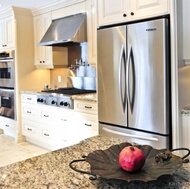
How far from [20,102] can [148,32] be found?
123 inches

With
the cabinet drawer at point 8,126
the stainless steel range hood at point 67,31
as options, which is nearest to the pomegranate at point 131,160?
the stainless steel range hood at point 67,31

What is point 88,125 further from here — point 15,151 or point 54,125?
point 15,151

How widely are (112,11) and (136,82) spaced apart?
87 cm

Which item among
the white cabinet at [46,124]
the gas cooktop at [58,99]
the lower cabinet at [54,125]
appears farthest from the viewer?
the white cabinet at [46,124]

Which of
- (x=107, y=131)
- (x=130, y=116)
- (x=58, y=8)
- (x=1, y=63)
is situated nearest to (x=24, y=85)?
(x=1, y=63)

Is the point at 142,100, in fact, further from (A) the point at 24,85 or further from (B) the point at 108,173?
(A) the point at 24,85

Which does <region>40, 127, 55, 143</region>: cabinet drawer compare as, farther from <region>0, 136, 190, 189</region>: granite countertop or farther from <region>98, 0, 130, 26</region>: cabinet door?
<region>0, 136, 190, 189</region>: granite countertop

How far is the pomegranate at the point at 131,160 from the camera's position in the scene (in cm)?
93

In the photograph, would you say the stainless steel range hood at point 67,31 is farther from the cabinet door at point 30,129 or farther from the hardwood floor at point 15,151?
the hardwood floor at point 15,151

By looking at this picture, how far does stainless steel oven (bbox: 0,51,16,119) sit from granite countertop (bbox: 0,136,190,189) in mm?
3931

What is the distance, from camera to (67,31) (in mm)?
4023

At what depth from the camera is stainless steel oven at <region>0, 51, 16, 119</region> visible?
489 cm

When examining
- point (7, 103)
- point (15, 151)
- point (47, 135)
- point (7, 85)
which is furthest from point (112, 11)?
point (7, 103)

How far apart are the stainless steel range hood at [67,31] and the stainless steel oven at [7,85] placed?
1.02m
